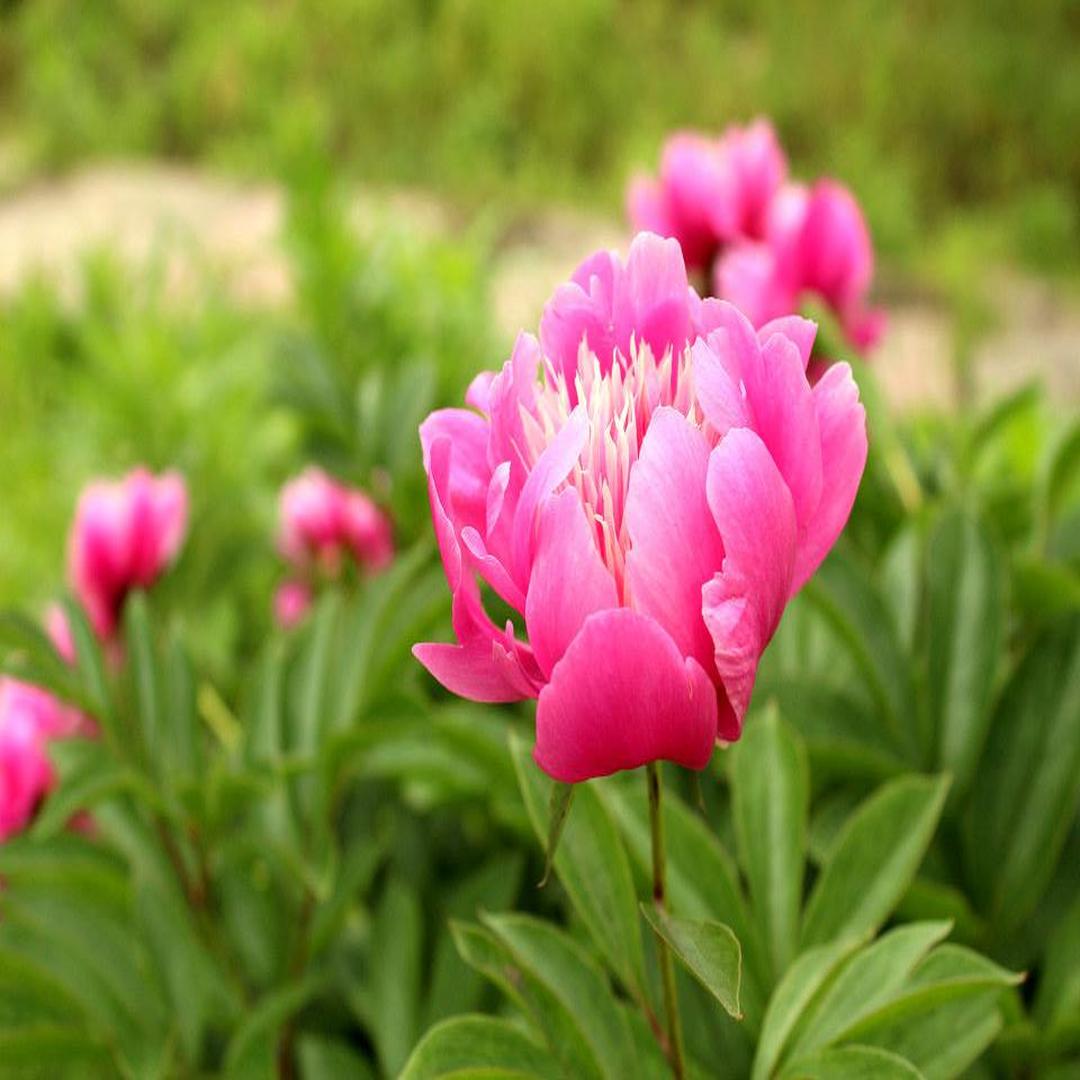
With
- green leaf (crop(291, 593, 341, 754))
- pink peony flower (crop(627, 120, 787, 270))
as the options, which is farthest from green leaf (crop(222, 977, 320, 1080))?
pink peony flower (crop(627, 120, 787, 270))

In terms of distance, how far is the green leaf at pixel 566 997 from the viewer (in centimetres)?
34

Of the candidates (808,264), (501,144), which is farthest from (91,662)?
(501,144)

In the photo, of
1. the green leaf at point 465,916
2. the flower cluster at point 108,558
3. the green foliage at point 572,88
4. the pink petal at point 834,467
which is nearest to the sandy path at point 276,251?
the green foliage at point 572,88

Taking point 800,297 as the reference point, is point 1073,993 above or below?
below

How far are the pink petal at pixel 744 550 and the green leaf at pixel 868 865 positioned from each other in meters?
0.14

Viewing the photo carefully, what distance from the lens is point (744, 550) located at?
10.3 inches

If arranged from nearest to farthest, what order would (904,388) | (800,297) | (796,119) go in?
(800,297) → (904,388) → (796,119)

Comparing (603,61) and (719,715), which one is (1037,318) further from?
(719,715)

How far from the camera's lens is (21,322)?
2.12 metres

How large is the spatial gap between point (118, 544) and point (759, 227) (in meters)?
0.42

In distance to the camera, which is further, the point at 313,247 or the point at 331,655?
the point at 313,247

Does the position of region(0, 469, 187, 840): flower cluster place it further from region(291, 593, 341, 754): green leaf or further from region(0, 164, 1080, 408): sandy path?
region(0, 164, 1080, 408): sandy path

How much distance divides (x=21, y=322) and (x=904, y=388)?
1.49 metres

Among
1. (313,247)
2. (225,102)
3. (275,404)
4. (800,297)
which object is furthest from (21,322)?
(225,102)
